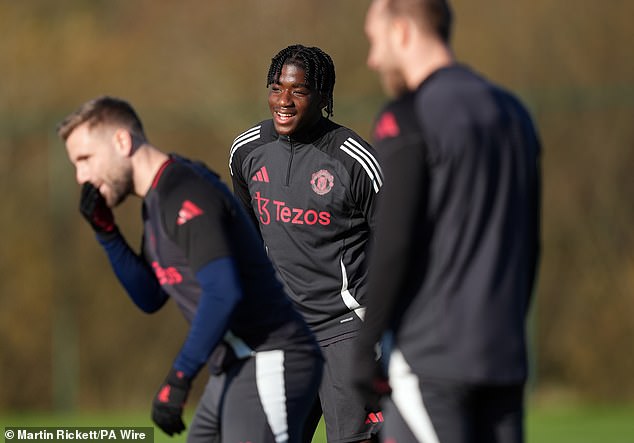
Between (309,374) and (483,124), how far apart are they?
131 cm

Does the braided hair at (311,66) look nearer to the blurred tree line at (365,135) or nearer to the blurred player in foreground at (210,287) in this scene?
the blurred player in foreground at (210,287)

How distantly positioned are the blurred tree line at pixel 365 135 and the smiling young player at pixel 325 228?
715 centimetres

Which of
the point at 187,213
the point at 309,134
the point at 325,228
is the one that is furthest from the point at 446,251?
the point at 309,134

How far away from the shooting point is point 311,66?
6.70m

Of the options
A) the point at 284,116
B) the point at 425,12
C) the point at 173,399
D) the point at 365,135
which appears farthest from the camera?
the point at 365,135

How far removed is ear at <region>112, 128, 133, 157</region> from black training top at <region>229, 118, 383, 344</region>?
1.87 m

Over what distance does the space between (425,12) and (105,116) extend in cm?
127

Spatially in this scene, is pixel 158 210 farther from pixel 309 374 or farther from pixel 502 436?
pixel 502 436

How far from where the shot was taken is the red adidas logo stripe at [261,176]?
6531 millimetres

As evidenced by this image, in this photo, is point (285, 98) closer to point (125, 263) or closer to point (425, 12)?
point (125, 263)

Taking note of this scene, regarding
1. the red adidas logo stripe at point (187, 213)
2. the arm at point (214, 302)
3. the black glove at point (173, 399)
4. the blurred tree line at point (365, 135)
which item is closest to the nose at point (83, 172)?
the red adidas logo stripe at point (187, 213)

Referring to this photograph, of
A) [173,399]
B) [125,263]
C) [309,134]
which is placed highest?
[309,134]

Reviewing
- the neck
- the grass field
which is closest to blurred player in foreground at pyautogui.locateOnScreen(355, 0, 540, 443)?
the neck

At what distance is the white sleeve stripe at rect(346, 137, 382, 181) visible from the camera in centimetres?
631
